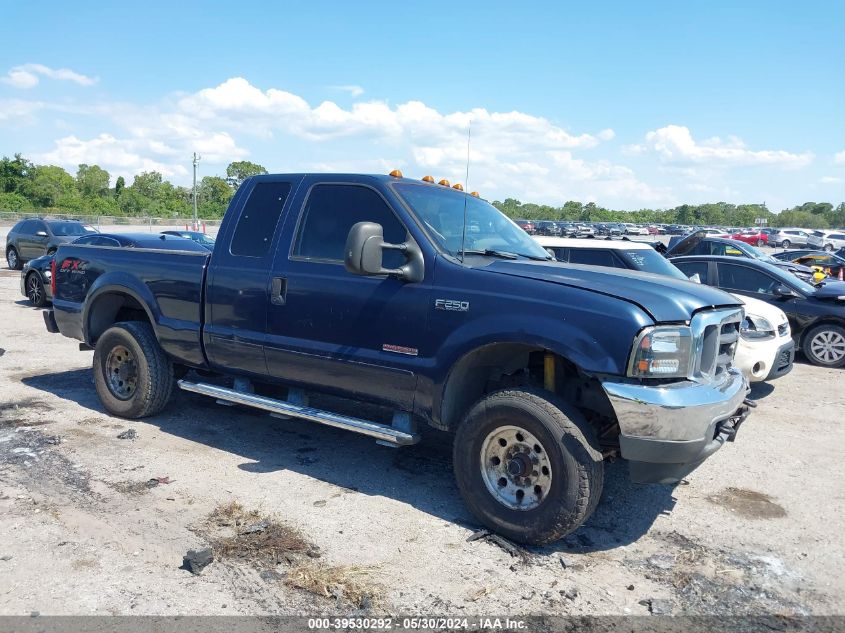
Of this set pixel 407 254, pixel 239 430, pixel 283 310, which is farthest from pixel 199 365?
pixel 407 254

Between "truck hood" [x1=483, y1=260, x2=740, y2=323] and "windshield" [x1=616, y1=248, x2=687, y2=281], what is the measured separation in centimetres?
414

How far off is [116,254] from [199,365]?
1.45 meters

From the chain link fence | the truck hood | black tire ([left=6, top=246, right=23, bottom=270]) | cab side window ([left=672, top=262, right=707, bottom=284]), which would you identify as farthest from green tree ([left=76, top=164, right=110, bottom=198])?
the truck hood

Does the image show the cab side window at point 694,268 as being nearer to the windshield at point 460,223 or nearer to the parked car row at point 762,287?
the parked car row at point 762,287

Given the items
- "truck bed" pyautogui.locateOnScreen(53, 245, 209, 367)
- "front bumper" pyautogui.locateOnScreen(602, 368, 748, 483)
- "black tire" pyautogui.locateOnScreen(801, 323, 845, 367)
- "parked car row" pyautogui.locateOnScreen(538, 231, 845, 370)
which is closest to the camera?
"front bumper" pyautogui.locateOnScreen(602, 368, 748, 483)

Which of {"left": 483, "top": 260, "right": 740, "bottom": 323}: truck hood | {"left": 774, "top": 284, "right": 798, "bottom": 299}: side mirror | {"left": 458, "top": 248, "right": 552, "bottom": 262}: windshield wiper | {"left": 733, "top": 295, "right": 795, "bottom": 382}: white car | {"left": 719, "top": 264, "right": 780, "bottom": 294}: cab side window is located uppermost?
{"left": 458, "top": 248, "right": 552, "bottom": 262}: windshield wiper

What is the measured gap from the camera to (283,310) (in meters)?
4.99

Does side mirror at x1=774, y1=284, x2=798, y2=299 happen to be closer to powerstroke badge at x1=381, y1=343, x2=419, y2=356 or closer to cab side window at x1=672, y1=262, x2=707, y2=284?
cab side window at x1=672, y1=262, x2=707, y2=284

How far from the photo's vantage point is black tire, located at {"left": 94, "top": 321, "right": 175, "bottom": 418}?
5.93m

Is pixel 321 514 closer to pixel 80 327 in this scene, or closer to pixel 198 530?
pixel 198 530

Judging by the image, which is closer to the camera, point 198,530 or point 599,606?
point 599,606

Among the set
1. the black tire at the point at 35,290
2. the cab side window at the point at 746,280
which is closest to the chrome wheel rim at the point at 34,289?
the black tire at the point at 35,290

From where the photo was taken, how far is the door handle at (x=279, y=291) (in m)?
4.99

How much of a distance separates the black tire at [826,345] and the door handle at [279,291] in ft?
26.4
